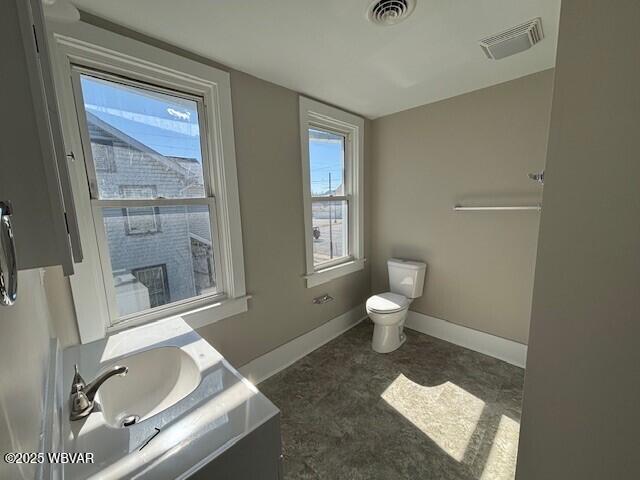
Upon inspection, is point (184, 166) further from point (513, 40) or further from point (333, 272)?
point (513, 40)

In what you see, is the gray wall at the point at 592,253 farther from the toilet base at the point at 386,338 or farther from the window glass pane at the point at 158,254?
the window glass pane at the point at 158,254

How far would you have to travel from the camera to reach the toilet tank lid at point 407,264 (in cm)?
237

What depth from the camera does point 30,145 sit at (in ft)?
1.52

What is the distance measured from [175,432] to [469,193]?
2.36 meters

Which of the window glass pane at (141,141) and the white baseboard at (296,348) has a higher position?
the window glass pane at (141,141)

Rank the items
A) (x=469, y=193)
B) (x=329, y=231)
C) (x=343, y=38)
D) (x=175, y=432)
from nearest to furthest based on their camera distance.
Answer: (x=175, y=432), (x=343, y=38), (x=469, y=193), (x=329, y=231)

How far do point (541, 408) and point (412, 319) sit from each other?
5.73 ft

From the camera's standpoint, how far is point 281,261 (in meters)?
2.02

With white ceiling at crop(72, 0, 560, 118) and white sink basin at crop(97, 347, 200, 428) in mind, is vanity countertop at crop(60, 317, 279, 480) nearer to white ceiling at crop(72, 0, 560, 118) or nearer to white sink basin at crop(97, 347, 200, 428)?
white sink basin at crop(97, 347, 200, 428)

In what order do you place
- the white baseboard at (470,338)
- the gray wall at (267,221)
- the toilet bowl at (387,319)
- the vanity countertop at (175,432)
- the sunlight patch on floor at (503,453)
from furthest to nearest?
the toilet bowl at (387,319)
the white baseboard at (470,338)
the gray wall at (267,221)
the sunlight patch on floor at (503,453)
the vanity countertop at (175,432)

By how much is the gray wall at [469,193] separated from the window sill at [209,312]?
1633 millimetres

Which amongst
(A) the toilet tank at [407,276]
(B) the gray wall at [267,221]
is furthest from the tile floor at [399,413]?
(A) the toilet tank at [407,276]

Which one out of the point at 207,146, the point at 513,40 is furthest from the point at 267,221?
the point at 513,40

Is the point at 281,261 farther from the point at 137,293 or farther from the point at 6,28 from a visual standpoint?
the point at 6,28
